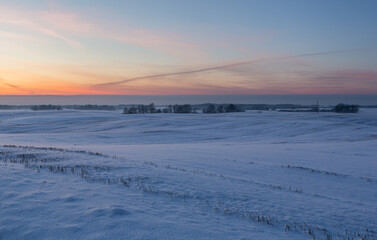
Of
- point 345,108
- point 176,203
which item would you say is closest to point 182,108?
point 345,108

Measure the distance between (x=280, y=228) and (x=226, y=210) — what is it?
4.77 ft

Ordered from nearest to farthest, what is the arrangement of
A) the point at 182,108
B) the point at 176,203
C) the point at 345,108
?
1. the point at 176,203
2. the point at 345,108
3. the point at 182,108

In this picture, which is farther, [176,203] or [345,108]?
[345,108]

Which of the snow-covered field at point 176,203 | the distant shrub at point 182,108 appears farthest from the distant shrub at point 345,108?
the snow-covered field at point 176,203

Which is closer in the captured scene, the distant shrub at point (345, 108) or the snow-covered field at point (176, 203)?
the snow-covered field at point (176, 203)

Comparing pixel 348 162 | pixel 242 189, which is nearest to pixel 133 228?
pixel 242 189

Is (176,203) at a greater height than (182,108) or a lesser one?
lesser

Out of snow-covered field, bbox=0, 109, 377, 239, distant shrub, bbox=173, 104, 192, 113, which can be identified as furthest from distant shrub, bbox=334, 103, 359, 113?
snow-covered field, bbox=0, 109, 377, 239

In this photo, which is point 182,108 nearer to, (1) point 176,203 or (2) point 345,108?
(2) point 345,108

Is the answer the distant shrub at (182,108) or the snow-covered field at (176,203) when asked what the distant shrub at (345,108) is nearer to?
the distant shrub at (182,108)

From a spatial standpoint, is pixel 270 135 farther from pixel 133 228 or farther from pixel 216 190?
pixel 133 228

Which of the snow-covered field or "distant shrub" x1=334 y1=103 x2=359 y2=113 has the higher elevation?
"distant shrub" x1=334 y1=103 x2=359 y2=113

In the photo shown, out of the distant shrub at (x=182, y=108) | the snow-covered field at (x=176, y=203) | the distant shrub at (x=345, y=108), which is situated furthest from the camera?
the distant shrub at (x=182, y=108)

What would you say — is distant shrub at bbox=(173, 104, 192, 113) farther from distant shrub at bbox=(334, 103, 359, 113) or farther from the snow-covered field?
the snow-covered field
